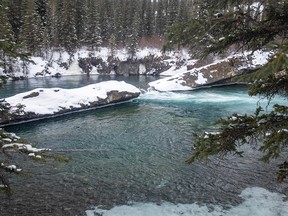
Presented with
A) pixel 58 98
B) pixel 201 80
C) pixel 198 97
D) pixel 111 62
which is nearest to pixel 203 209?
pixel 58 98

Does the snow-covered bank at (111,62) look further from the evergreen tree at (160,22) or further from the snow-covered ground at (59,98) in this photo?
the snow-covered ground at (59,98)

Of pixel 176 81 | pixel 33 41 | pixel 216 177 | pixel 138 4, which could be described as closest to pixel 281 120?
pixel 216 177

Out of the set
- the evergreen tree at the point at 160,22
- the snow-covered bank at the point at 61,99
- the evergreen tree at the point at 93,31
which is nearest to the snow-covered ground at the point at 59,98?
the snow-covered bank at the point at 61,99

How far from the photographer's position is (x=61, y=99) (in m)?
22.8

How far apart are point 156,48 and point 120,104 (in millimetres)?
41312

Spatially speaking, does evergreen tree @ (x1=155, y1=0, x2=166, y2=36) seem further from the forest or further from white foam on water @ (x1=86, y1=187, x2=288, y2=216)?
white foam on water @ (x1=86, y1=187, x2=288, y2=216)

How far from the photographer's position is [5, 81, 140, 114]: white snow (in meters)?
20.9

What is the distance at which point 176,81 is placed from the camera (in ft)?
108

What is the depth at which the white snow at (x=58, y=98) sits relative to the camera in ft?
68.5

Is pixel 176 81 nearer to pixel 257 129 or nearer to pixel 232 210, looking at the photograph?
pixel 232 210

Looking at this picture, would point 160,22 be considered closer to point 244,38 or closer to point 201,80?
point 201,80

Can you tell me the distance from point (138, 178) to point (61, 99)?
544 inches

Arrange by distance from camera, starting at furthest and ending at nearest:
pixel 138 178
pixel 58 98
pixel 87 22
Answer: pixel 87 22 → pixel 58 98 → pixel 138 178

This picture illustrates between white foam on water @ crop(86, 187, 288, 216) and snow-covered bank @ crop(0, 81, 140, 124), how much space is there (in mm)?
12027
